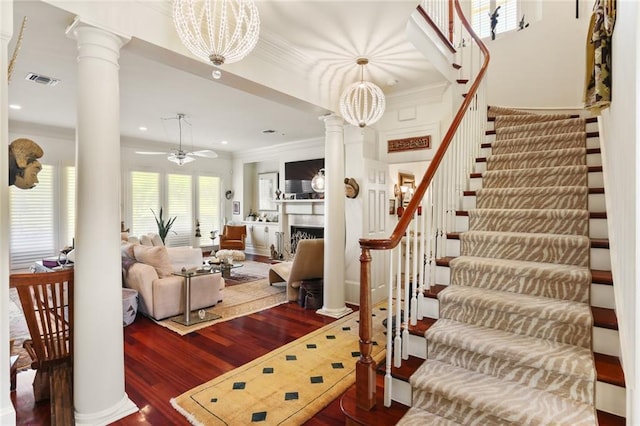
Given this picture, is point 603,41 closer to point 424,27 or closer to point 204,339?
point 424,27

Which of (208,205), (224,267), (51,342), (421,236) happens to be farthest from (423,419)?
(208,205)

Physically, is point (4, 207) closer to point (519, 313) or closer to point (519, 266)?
point (519, 313)

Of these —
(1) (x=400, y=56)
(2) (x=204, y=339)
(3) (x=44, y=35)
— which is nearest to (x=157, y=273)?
(2) (x=204, y=339)

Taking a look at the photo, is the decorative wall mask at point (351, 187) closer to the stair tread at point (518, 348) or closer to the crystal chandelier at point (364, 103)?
the crystal chandelier at point (364, 103)

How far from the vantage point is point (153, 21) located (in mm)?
2342

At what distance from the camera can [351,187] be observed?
14.7 ft

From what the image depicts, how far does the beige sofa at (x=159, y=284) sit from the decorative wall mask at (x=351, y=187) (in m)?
2.13

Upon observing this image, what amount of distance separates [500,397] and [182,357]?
2.67 m

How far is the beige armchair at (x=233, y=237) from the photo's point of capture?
27.9 ft

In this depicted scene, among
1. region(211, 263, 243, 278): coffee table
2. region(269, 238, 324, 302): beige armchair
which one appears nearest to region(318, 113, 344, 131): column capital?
region(269, 238, 324, 302): beige armchair

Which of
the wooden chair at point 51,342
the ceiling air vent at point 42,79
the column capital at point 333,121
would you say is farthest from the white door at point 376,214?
the ceiling air vent at point 42,79

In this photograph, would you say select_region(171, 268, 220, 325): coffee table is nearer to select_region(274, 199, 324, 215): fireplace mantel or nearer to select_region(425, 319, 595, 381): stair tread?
select_region(425, 319, 595, 381): stair tread

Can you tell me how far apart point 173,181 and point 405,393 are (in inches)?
324

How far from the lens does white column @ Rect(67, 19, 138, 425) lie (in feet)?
6.75
